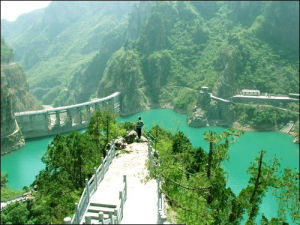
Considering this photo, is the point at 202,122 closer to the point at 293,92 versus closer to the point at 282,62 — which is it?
the point at 293,92

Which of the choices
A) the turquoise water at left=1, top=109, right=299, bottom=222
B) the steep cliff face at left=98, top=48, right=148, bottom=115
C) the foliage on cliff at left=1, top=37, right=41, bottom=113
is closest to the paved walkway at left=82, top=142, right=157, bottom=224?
the turquoise water at left=1, top=109, right=299, bottom=222

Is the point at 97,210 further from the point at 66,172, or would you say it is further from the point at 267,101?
the point at 267,101

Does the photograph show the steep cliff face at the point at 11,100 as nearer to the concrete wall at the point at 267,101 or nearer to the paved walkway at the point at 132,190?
the concrete wall at the point at 267,101

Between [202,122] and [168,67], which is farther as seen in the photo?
[168,67]

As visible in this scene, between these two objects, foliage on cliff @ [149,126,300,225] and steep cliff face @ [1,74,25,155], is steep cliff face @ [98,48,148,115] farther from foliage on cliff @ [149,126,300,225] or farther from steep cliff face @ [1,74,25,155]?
foliage on cliff @ [149,126,300,225]

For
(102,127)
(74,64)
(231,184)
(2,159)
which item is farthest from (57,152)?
(74,64)

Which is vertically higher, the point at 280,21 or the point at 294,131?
the point at 280,21
